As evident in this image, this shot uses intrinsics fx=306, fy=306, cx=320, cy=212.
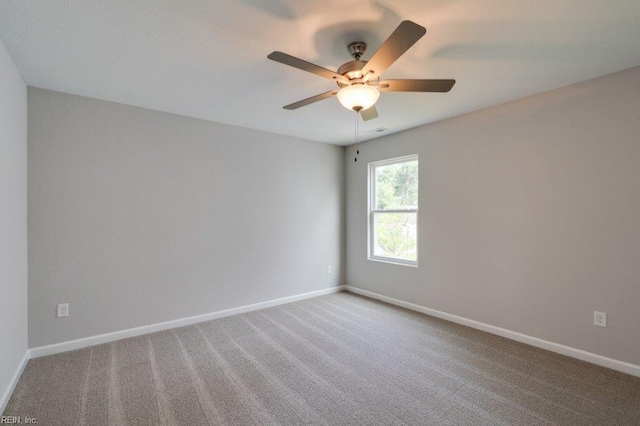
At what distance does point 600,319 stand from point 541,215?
3.17 ft

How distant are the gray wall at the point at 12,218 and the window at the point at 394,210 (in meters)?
3.89

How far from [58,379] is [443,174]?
414cm

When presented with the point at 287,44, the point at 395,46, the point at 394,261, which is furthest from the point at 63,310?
the point at 394,261

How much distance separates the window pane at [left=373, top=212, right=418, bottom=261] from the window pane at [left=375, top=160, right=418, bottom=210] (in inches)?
5.9

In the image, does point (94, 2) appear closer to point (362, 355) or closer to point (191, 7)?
point (191, 7)

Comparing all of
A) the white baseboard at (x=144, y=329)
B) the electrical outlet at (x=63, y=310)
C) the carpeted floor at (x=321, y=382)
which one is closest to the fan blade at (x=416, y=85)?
the carpeted floor at (x=321, y=382)

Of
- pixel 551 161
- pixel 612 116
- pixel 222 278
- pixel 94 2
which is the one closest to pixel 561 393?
pixel 551 161

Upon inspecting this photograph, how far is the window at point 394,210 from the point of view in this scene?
4.14 metres

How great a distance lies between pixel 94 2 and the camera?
1.64m

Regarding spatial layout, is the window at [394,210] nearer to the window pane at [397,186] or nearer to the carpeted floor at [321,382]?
the window pane at [397,186]

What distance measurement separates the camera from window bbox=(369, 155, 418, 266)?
4.14 metres

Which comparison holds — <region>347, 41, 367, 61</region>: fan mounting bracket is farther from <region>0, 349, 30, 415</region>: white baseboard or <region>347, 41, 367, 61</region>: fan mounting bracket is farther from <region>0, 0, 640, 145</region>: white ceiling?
<region>0, 349, 30, 415</region>: white baseboard

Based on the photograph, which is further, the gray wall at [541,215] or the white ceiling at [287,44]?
the gray wall at [541,215]

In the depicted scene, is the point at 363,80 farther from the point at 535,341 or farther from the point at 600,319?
the point at 535,341
